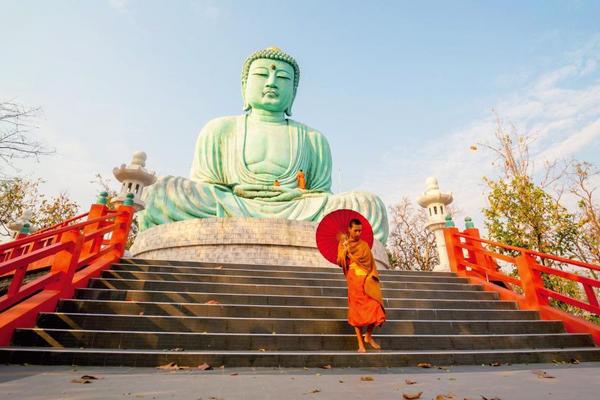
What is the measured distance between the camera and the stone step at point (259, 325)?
10.8ft

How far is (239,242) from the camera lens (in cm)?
734

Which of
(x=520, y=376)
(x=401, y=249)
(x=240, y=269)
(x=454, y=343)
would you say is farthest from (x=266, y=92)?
(x=401, y=249)

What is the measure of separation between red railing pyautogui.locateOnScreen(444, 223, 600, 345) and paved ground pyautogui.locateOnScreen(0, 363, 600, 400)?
1804mm

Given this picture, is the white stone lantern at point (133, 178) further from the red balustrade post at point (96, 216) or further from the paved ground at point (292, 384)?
the paved ground at point (292, 384)

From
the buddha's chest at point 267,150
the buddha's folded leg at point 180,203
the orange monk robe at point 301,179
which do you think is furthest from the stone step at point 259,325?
the buddha's chest at point 267,150

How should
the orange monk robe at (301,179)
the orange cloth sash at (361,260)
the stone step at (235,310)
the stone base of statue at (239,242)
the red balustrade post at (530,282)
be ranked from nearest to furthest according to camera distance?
1. the orange cloth sash at (361,260)
2. the stone step at (235,310)
3. the red balustrade post at (530,282)
4. the stone base of statue at (239,242)
5. the orange monk robe at (301,179)

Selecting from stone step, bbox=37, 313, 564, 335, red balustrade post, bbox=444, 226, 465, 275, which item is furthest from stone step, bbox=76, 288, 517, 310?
red balustrade post, bbox=444, 226, 465, 275

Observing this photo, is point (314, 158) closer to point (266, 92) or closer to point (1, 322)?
point (266, 92)

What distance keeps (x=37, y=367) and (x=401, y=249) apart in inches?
812

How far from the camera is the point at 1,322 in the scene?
9.50 feet

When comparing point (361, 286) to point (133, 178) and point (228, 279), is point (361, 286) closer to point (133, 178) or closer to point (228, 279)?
point (228, 279)

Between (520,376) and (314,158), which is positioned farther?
(314,158)

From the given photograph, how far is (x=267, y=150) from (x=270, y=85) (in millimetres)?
2297

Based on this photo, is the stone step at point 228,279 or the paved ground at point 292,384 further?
the stone step at point 228,279
